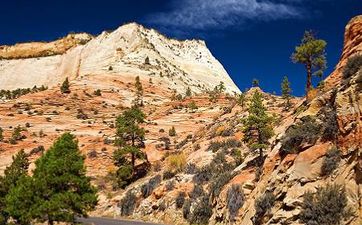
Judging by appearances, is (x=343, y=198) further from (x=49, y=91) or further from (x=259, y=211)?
(x=49, y=91)

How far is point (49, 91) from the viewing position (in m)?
100

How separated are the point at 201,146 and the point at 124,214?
12558 mm

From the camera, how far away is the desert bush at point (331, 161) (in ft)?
75.4

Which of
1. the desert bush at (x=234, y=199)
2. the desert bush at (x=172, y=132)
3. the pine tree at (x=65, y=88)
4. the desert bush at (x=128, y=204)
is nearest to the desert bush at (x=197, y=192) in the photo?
the desert bush at (x=234, y=199)

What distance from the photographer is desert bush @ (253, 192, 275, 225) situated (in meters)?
25.3

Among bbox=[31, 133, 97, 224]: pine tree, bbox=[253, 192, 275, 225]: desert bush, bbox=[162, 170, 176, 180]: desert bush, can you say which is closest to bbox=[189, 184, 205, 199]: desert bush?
bbox=[162, 170, 176, 180]: desert bush

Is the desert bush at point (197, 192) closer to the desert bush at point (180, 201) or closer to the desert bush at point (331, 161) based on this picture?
the desert bush at point (180, 201)

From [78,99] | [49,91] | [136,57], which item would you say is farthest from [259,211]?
[136,57]

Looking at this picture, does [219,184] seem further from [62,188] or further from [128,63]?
[128,63]

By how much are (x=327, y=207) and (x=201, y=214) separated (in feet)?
50.5

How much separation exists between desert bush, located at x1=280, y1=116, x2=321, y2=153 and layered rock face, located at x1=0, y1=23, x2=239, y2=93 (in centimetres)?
8588

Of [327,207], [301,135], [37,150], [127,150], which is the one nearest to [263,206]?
[301,135]

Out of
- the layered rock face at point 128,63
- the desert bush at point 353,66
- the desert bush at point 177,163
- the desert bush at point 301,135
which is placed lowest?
the desert bush at point 301,135

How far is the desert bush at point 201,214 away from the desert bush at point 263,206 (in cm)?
872
